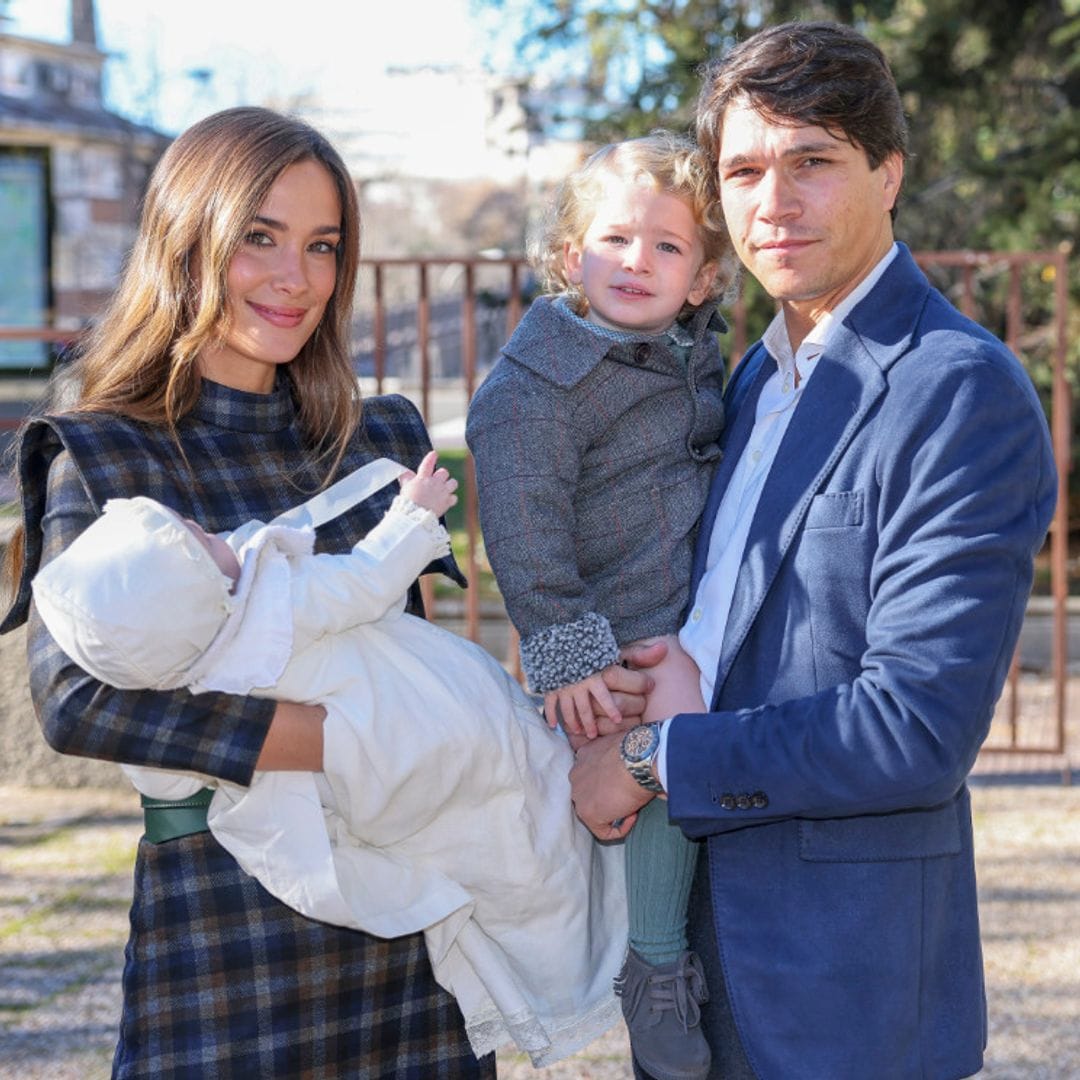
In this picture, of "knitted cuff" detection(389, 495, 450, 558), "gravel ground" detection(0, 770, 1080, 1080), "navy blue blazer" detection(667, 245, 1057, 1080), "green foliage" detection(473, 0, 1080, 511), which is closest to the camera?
"navy blue blazer" detection(667, 245, 1057, 1080)

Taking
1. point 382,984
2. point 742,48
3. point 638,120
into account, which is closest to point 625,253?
point 742,48

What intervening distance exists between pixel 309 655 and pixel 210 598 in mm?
200

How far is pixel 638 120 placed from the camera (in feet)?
29.1

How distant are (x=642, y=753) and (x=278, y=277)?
3.08ft

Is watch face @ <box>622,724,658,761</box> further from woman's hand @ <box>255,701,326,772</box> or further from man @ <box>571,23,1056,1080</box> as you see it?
woman's hand @ <box>255,701,326,772</box>

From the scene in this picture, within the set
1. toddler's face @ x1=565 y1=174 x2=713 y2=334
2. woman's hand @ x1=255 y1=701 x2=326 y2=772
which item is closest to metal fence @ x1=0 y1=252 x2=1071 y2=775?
toddler's face @ x1=565 y1=174 x2=713 y2=334

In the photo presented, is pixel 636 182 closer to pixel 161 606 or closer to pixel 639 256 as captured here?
pixel 639 256

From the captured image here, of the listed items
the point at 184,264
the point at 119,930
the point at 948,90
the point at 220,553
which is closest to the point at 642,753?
the point at 220,553

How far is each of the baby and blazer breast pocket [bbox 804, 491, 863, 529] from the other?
546 mm

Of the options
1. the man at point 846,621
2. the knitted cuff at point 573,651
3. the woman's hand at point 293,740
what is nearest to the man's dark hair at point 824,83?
the man at point 846,621

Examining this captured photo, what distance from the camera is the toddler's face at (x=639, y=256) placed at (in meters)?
2.42

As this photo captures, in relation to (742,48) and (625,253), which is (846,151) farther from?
(625,253)

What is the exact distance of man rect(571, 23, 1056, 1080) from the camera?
179 centimetres

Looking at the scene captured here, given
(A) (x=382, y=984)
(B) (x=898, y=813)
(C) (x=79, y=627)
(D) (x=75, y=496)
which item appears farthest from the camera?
(A) (x=382, y=984)
